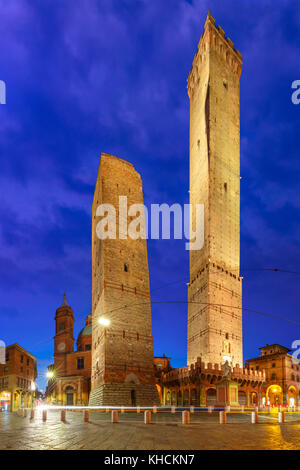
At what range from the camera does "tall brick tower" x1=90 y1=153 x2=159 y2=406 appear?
31.2m

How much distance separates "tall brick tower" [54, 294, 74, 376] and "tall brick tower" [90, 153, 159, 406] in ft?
81.7

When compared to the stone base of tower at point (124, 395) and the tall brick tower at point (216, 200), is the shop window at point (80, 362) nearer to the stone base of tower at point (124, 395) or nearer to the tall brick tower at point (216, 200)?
the tall brick tower at point (216, 200)

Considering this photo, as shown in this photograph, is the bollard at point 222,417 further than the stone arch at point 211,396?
No

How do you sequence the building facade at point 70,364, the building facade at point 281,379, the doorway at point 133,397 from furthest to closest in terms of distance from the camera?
the building facade at point 281,379 → the building facade at point 70,364 → the doorway at point 133,397

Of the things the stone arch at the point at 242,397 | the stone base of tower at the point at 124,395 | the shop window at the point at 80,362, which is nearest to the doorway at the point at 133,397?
the stone base of tower at the point at 124,395

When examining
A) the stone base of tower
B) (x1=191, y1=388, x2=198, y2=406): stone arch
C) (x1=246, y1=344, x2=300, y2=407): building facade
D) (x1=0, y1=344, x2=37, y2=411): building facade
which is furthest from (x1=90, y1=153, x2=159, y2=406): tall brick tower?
(x1=246, y1=344, x2=300, y2=407): building facade

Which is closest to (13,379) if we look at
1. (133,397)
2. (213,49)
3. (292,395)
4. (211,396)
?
(133,397)

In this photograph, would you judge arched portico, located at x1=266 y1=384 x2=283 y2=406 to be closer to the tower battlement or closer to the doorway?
the doorway

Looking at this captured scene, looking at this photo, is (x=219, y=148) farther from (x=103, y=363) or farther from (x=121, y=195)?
(x=103, y=363)

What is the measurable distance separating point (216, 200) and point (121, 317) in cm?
1865

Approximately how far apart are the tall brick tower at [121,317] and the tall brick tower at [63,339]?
24891 millimetres

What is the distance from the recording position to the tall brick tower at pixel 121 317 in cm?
3117

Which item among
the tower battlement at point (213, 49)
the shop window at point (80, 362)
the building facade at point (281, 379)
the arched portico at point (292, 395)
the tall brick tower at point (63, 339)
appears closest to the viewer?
the tower battlement at point (213, 49)

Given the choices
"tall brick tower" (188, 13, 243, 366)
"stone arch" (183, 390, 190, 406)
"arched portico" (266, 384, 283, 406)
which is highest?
A: "tall brick tower" (188, 13, 243, 366)
